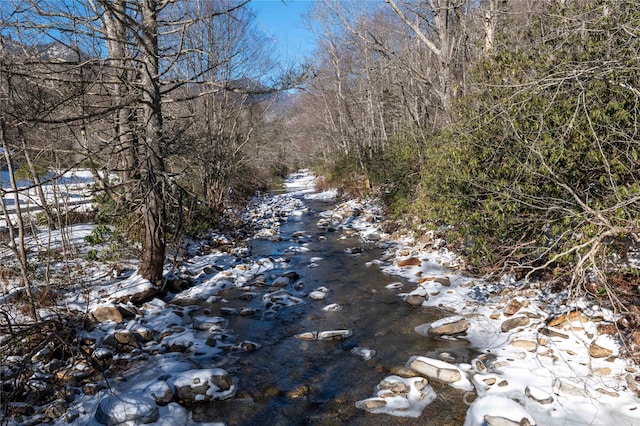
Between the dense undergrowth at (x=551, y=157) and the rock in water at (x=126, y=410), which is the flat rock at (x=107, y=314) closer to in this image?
the rock in water at (x=126, y=410)

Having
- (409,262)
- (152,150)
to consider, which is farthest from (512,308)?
(152,150)

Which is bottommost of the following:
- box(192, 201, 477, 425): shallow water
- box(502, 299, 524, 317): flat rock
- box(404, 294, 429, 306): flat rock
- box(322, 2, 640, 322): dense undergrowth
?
box(192, 201, 477, 425): shallow water

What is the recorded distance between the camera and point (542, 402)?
3713 millimetres

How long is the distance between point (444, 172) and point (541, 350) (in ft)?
10.7

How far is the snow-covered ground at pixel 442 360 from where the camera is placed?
3670 millimetres

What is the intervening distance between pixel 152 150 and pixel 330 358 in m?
4.31

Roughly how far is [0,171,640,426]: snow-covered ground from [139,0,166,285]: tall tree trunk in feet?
1.91

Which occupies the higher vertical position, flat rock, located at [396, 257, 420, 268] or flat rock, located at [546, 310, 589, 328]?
flat rock, located at [546, 310, 589, 328]

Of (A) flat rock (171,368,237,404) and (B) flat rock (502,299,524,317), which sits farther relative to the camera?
(B) flat rock (502,299,524,317)

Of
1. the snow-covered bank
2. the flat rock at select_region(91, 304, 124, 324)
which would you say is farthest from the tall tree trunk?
the snow-covered bank

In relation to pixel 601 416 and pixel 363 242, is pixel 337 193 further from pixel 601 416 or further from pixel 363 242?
pixel 601 416

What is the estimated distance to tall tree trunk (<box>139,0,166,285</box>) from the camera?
6.29m

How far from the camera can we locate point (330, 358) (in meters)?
5.02

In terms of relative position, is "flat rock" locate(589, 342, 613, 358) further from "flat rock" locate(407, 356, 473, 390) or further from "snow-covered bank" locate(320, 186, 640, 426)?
"flat rock" locate(407, 356, 473, 390)
